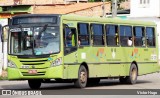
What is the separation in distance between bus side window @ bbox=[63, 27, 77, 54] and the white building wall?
1588 inches

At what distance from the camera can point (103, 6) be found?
63.2 m

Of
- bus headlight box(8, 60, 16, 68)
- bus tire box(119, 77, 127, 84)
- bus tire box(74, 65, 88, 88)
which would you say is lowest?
bus tire box(119, 77, 127, 84)

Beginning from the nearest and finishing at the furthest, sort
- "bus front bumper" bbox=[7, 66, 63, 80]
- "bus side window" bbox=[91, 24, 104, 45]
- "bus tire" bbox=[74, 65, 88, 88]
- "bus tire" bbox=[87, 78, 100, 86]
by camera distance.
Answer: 1. "bus front bumper" bbox=[7, 66, 63, 80]
2. "bus tire" bbox=[74, 65, 88, 88]
3. "bus side window" bbox=[91, 24, 104, 45]
4. "bus tire" bbox=[87, 78, 100, 86]

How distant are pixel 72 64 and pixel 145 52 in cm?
644

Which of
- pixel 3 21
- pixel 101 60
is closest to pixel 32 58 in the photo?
pixel 101 60

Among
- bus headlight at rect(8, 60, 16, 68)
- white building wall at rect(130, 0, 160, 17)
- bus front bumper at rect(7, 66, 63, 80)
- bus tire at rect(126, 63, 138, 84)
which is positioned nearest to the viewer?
bus front bumper at rect(7, 66, 63, 80)

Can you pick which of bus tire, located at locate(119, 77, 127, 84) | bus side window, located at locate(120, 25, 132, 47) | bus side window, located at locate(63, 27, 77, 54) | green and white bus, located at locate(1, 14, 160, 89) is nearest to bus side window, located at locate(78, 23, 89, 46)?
green and white bus, located at locate(1, 14, 160, 89)

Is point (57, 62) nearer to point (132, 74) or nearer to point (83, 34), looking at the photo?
point (83, 34)

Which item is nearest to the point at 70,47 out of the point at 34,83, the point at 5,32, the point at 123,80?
the point at 34,83

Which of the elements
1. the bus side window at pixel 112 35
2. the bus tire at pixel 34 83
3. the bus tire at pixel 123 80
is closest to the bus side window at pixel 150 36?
the bus tire at pixel 123 80

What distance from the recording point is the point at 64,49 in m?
21.6

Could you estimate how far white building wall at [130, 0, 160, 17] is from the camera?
6209 centimetres

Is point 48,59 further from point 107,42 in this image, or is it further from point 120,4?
point 120,4

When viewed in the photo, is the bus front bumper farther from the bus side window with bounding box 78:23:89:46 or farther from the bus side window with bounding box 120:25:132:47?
the bus side window with bounding box 120:25:132:47
